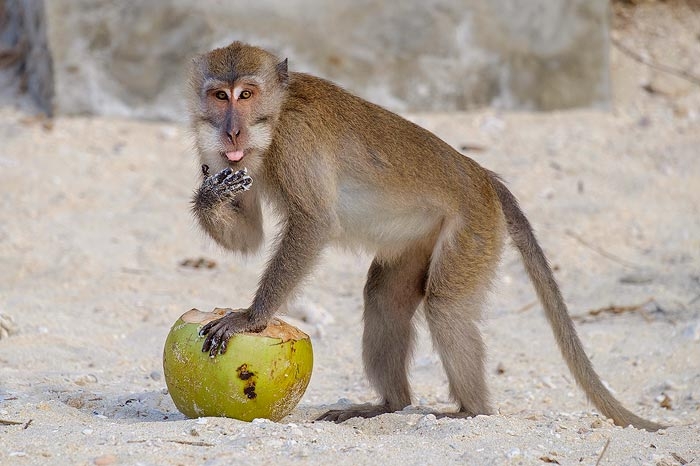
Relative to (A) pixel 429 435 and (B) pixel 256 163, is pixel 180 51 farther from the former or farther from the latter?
(A) pixel 429 435

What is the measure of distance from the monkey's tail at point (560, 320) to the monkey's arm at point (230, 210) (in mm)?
1175

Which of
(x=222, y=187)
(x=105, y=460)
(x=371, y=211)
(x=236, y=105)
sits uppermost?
(x=236, y=105)

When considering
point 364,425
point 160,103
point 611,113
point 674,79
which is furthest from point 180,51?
point 364,425

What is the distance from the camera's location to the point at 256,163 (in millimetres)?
4590

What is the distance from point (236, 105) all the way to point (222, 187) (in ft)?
1.20

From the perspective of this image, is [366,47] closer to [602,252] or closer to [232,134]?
[602,252]

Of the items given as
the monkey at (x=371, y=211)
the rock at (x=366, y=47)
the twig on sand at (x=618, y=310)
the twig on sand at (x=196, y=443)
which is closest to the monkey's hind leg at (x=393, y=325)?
the monkey at (x=371, y=211)

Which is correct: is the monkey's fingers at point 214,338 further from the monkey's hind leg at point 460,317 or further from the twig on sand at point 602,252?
the twig on sand at point 602,252

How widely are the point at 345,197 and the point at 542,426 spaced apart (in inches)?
52.0

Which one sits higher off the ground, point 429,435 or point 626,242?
point 429,435

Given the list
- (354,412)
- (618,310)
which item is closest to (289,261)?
(354,412)

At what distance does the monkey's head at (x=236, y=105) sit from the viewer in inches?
177

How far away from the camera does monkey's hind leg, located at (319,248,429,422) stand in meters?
5.03

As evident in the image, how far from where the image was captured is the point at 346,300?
693cm
